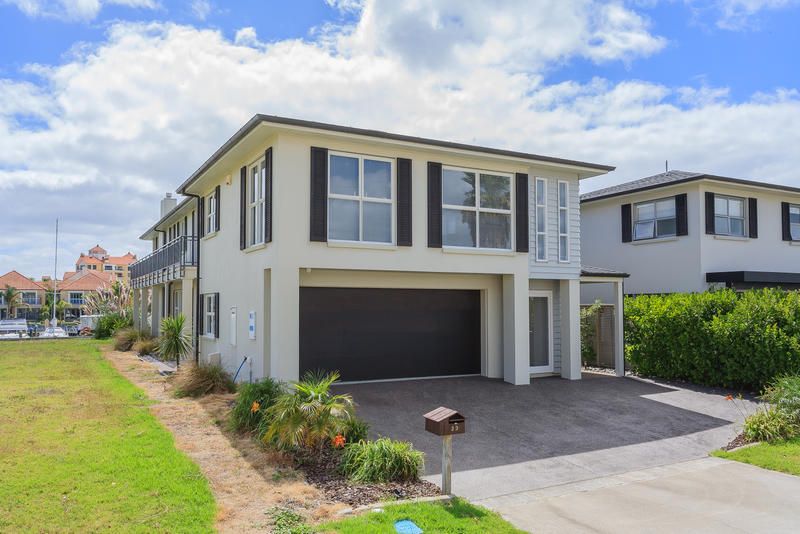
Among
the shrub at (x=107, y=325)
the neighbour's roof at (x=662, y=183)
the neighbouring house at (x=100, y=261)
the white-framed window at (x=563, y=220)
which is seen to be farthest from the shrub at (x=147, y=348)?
the neighbouring house at (x=100, y=261)

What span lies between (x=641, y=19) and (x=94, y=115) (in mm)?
13633

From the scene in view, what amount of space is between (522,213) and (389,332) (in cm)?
428

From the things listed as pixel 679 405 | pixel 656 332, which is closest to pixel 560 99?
pixel 656 332

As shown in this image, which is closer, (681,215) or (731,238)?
(681,215)

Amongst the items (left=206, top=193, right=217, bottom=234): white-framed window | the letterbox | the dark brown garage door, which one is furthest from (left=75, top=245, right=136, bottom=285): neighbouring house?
the letterbox

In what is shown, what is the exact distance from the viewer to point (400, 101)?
45.1ft

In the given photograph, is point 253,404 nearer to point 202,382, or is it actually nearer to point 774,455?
point 202,382

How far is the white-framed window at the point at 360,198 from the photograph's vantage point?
1138 centimetres

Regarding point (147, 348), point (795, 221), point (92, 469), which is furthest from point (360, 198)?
point (795, 221)

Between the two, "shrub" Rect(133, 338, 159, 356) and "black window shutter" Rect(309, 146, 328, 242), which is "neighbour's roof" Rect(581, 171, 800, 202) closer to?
"black window shutter" Rect(309, 146, 328, 242)

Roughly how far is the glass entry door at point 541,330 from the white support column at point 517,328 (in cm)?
117

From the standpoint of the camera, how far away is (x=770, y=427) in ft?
29.4

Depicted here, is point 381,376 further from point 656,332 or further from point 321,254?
point 656,332

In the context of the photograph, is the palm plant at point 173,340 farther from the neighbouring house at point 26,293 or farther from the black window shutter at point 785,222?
the neighbouring house at point 26,293
